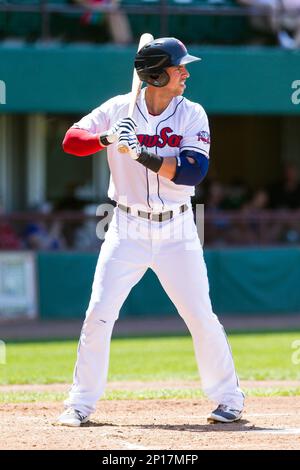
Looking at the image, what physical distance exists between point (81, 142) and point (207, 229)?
865 centimetres

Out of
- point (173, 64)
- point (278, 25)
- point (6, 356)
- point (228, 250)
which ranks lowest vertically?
point (6, 356)

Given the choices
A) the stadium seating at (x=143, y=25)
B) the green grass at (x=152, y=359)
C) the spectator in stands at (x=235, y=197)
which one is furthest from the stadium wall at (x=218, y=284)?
the stadium seating at (x=143, y=25)

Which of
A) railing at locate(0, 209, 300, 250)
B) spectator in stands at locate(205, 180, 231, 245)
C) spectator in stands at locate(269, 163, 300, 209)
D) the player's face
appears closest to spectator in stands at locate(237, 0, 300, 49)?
spectator in stands at locate(269, 163, 300, 209)

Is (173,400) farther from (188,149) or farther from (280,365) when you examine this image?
(280,365)

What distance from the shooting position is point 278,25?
14.4 metres

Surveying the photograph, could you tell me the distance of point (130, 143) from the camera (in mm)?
5336

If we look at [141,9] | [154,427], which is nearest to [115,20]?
[141,9]

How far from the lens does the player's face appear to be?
5.71m

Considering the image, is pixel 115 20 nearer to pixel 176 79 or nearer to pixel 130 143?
pixel 176 79

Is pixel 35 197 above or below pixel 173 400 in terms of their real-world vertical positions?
above

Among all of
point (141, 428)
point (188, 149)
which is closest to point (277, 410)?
point (141, 428)

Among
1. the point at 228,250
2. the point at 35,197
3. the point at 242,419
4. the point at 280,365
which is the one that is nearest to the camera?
the point at 242,419

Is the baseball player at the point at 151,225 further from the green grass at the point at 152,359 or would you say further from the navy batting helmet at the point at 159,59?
the green grass at the point at 152,359
